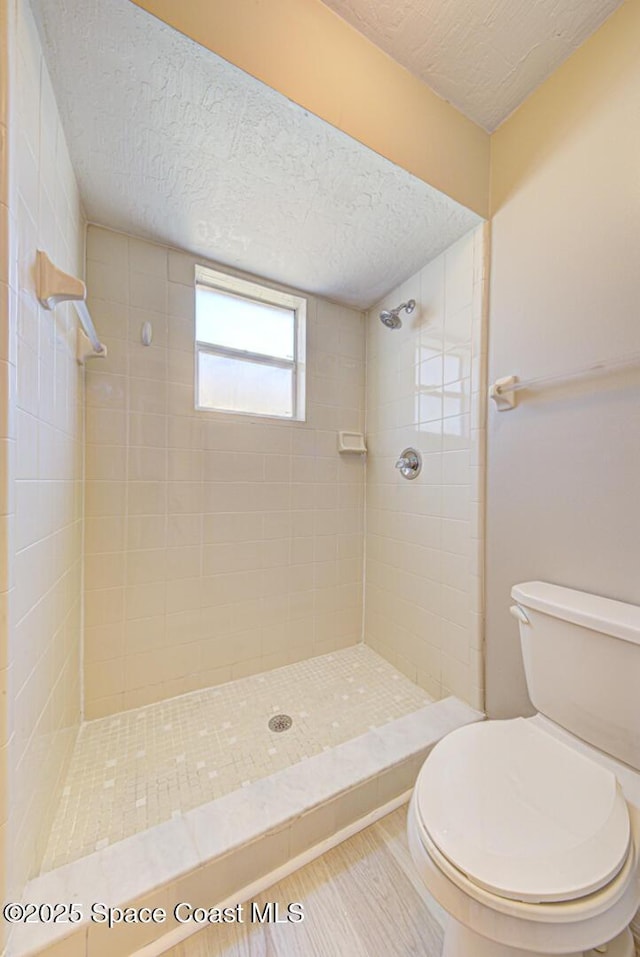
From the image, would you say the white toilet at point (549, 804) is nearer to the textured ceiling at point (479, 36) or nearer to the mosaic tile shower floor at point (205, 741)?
the mosaic tile shower floor at point (205, 741)

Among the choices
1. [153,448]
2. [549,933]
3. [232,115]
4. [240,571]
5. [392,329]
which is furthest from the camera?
[392,329]

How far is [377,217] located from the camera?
52.9 inches

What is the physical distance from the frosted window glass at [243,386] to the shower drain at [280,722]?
1427 mm

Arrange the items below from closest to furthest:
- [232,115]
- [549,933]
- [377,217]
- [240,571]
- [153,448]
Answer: [549,933] < [232,115] < [377,217] < [153,448] < [240,571]

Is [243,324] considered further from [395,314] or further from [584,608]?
[584,608]

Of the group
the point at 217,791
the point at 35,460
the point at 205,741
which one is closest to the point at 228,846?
the point at 217,791

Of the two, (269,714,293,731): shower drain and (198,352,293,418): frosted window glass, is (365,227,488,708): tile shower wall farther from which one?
(269,714,293,731): shower drain

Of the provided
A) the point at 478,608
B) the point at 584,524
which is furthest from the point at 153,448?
the point at 584,524

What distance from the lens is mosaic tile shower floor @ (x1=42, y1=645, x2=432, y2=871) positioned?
3.39ft

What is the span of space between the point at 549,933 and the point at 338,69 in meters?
2.05

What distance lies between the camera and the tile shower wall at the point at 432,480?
4.57 ft

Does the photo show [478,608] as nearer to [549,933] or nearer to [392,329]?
[549,933]

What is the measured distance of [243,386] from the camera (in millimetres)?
1808

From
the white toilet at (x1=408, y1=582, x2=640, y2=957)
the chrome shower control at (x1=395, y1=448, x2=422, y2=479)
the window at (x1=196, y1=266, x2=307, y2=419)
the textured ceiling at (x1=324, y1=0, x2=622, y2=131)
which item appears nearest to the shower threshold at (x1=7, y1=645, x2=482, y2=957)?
the white toilet at (x1=408, y1=582, x2=640, y2=957)
